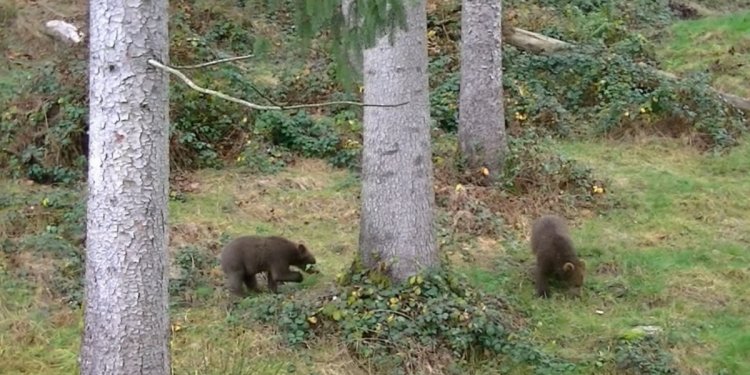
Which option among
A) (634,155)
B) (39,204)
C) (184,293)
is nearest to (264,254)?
(184,293)

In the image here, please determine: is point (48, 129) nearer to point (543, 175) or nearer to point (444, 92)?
point (444, 92)

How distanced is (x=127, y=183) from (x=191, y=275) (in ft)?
14.1

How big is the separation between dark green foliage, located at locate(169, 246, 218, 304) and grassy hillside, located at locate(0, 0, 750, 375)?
2 cm

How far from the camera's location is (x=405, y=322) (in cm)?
784

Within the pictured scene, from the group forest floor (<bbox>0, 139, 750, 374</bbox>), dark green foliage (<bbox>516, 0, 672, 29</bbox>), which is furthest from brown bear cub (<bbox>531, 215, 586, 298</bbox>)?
dark green foliage (<bbox>516, 0, 672, 29</bbox>)

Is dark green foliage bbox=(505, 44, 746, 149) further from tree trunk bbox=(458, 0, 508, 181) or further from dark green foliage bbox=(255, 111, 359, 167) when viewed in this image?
dark green foliage bbox=(255, 111, 359, 167)

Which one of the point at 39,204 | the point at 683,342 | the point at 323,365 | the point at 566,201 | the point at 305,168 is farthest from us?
the point at 305,168

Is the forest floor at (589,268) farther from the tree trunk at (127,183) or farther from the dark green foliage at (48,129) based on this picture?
the tree trunk at (127,183)

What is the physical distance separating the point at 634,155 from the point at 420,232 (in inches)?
266

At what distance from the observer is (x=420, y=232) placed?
8.31 m

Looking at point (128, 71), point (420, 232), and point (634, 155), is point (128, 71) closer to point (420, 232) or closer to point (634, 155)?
point (420, 232)

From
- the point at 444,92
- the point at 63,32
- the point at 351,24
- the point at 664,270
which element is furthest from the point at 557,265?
the point at 63,32

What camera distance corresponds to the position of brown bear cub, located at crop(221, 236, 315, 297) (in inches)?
349

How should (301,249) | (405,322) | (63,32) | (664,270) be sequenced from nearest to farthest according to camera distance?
(405,322) < (301,249) < (664,270) < (63,32)
